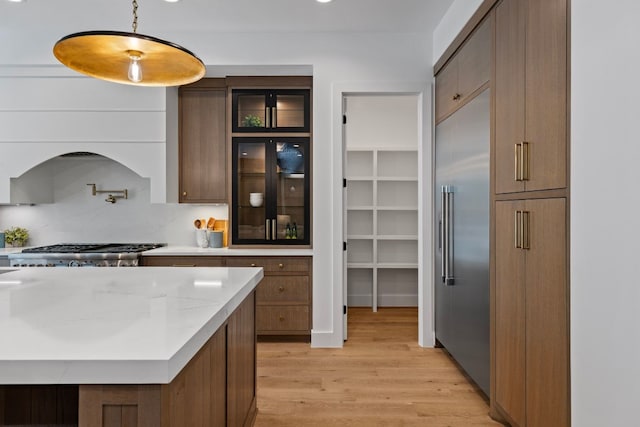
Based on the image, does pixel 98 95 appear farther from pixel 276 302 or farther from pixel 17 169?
pixel 276 302

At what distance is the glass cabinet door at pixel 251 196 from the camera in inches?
163

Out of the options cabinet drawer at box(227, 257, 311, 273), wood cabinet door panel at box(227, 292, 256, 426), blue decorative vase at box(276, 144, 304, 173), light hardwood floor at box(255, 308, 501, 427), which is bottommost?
light hardwood floor at box(255, 308, 501, 427)

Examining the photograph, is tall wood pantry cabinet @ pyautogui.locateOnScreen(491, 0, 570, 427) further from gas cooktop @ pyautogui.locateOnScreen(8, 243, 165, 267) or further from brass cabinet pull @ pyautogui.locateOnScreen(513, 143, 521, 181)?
gas cooktop @ pyautogui.locateOnScreen(8, 243, 165, 267)

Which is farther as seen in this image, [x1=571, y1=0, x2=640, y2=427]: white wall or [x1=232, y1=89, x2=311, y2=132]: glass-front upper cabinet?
[x1=232, y1=89, x2=311, y2=132]: glass-front upper cabinet

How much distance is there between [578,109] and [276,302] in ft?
9.56

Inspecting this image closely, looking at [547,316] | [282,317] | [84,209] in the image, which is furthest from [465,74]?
[84,209]

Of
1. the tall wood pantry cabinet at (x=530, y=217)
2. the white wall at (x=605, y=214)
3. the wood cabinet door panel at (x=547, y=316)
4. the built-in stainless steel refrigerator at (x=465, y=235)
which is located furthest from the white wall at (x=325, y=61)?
the white wall at (x=605, y=214)

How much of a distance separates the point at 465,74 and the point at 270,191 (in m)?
1.97

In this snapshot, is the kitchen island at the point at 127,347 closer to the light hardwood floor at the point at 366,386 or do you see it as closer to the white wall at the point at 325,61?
the light hardwood floor at the point at 366,386

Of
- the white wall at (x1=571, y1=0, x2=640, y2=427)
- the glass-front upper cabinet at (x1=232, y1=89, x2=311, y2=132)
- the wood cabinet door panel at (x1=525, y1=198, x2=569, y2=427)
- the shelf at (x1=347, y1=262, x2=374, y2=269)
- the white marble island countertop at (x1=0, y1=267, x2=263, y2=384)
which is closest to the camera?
the white marble island countertop at (x1=0, y1=267, x2=263, y2=384)

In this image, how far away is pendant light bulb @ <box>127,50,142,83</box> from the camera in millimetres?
1929

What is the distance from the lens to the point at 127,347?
106 cm

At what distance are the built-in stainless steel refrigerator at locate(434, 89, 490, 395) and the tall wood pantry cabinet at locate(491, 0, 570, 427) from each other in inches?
6.6

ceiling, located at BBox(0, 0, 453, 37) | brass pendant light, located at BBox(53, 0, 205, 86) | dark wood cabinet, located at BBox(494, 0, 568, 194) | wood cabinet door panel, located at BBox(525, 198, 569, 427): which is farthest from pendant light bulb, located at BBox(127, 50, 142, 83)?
wood cabinet door panel, located at BBox(525, 198, 569, 427)
